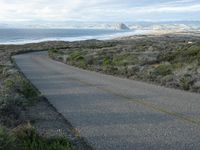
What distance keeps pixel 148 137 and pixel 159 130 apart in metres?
0.76

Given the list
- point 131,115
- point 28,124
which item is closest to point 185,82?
point 131,115

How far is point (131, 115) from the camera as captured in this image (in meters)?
12.5

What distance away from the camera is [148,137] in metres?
9.69

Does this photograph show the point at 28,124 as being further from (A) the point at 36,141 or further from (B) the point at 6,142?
(B) the point at 6,142

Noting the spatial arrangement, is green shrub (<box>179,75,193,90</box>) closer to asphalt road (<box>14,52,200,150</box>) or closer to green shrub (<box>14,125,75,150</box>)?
asphalt road (<box>14,52,200,150</box>)

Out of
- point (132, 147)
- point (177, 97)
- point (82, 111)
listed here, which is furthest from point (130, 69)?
point (132, 147)

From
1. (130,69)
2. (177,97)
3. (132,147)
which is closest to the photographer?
(132,147)

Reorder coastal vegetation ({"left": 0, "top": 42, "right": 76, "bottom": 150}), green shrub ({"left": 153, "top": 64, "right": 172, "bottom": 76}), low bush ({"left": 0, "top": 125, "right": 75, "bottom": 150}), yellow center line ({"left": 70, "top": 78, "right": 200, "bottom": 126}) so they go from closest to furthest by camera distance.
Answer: low bush ({"left": 0, "top": 125, "right": 75, "bottom": 150})
coastal vegetation ({"left": 0, "top": 42, "right": 76, "bottom": 150})
yellow center line ({"left": 70, "top": 78, "right": 200, "bottom": 126})
green shrub ({"left": 153, "top": 64, "right": 172, "bottom": 76})

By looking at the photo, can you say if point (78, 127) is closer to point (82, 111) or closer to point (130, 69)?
point (82, 111)

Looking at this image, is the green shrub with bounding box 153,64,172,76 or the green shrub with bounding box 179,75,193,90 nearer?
the green shrub with bounding box 179,75,193,90

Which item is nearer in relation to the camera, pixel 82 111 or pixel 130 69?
pixel 82 111

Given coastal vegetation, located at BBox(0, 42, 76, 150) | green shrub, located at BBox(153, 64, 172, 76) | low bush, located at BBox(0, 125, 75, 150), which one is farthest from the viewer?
green shrub, located at BBox(153, 64, 172, 76)

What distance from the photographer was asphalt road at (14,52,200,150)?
30.7 feet

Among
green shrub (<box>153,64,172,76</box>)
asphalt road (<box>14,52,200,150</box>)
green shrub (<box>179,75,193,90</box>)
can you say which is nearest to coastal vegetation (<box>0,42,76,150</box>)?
asphalt road (<box>14,52,200,150</box>)
